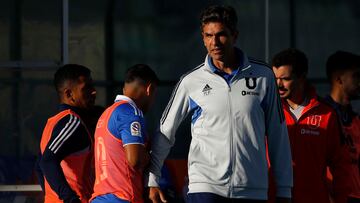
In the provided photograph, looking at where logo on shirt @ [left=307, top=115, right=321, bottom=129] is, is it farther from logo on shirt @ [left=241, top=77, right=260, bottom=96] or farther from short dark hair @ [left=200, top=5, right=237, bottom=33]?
short dark hair @ [left=200, top=5, right=237, bottom=33]

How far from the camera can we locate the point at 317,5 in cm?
1043

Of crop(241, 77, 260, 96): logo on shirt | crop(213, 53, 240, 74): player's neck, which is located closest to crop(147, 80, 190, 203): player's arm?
crop(213, 53, 240, 74): player's neck

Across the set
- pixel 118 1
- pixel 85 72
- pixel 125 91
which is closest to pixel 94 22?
pixel 118 1

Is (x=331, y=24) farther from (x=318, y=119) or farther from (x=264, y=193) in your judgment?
(x=264, y=193)

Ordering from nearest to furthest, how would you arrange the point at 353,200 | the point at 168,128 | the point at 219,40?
the point at 219,40 → the point at 168,128 → the point at 353,200

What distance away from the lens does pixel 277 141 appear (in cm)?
705

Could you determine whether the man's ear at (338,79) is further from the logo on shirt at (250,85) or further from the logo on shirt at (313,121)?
the logo on shirt at (250,85)

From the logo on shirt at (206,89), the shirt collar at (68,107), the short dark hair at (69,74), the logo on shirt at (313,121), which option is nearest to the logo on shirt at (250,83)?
the logo on shirt at (206,89)

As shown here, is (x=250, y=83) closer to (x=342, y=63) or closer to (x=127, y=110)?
(x=127, y=110)

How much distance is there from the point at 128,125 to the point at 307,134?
1.22m

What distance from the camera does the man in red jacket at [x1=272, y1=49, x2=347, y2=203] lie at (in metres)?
7.90

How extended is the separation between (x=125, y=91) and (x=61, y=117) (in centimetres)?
58

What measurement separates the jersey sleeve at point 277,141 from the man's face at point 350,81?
1.36 m

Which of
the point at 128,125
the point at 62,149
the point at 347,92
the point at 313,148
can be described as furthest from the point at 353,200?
the point at 62,149
